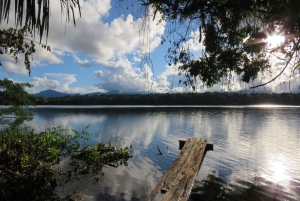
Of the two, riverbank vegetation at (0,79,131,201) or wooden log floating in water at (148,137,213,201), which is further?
riverbank vegetation at (0,79,131,201)

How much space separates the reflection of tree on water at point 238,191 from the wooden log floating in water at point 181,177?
1.17 m

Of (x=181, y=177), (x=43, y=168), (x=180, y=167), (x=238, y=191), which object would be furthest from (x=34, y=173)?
(x=238, y=191)

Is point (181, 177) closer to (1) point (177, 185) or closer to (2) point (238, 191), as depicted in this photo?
(1) point (177, 185)

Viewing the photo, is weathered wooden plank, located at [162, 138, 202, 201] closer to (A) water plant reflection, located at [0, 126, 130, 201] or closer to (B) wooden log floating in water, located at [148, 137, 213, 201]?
(B) wooden log floating in water, located at [148, 137, 213, 201]

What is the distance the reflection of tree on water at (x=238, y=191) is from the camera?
31.3 ft

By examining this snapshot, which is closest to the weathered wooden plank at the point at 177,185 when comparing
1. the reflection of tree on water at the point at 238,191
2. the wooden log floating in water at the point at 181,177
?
the wooden log floating in water at the point at 181,177

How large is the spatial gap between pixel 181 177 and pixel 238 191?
362 centimetres

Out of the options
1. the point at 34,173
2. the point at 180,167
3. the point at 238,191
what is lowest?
the point at 238,191

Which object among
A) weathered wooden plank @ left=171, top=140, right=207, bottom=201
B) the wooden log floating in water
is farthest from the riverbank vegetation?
weathered wooden plank @ left=171, top=140, right=207, bottom=201

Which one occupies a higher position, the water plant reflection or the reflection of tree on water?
the water plant reflection

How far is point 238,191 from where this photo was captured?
1027 centimetres

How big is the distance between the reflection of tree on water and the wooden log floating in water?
3.85 feet

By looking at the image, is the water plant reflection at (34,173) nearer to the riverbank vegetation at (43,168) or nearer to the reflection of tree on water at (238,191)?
the riverbank vegetation at (43,168)

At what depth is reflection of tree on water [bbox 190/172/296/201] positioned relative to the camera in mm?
9531
